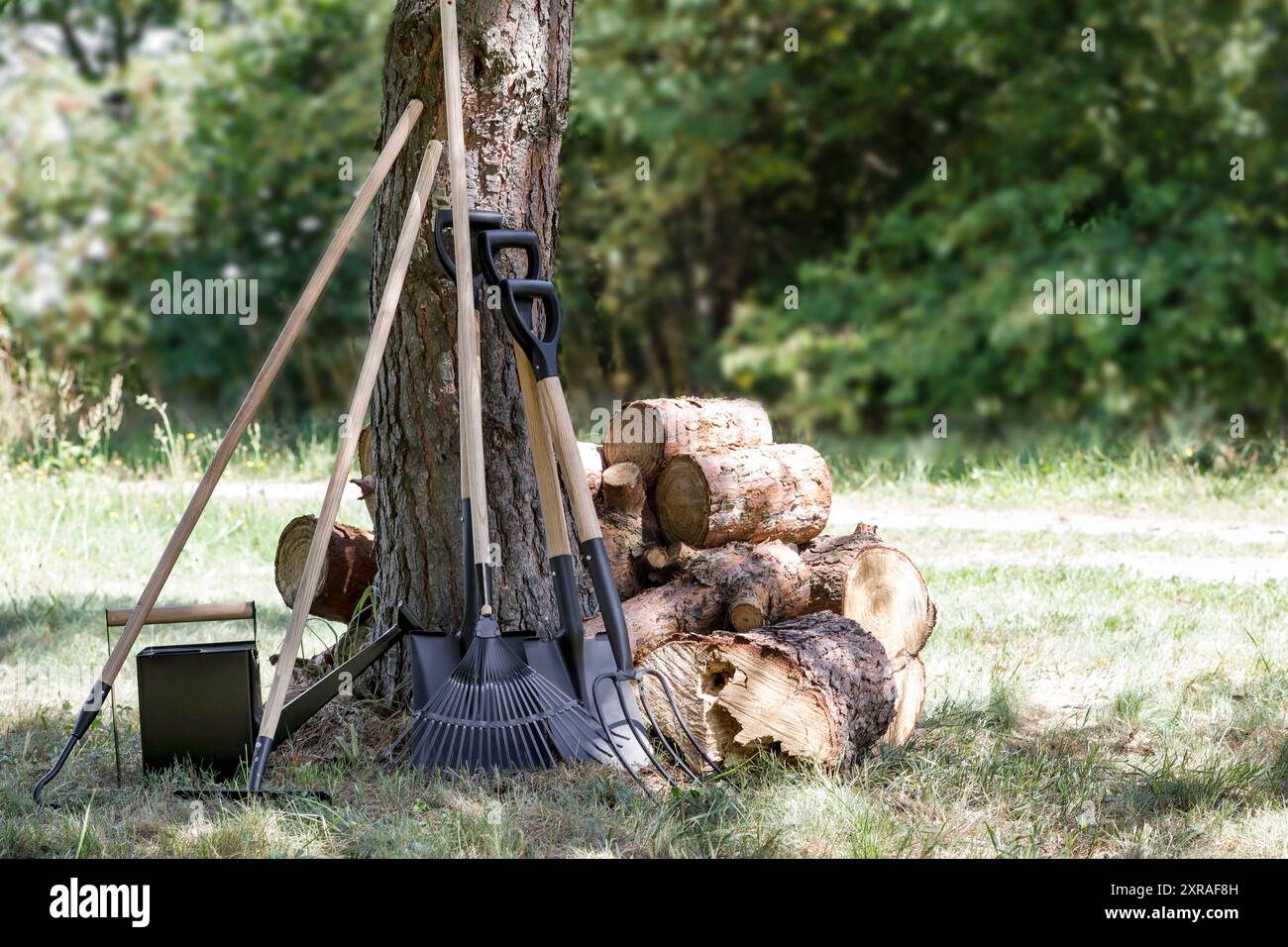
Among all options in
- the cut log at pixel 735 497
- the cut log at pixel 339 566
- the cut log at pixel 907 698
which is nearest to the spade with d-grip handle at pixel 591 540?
the cut log at pixel 907 698

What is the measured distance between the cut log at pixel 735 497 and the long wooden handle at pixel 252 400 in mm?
1113

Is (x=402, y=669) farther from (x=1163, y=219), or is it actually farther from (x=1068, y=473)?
(x=1163, y=219)

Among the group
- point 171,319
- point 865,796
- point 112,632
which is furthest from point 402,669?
point 171,319

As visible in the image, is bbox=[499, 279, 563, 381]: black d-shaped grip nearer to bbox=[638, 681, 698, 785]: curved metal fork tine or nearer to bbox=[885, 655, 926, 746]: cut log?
bbox=[638, 681, 698, 785]: curved metal fork tine

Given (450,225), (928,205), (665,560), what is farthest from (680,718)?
(928,205)

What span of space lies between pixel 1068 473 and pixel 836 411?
3572 millimetres

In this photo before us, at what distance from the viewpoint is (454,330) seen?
3090 mm

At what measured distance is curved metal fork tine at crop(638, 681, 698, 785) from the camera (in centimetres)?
272

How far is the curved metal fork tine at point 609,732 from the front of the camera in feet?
8.67

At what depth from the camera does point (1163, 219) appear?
9.91 m

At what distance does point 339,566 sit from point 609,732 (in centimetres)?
122

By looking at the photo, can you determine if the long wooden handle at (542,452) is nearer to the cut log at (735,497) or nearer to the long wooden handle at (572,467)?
the long wooden handle at (572,467)

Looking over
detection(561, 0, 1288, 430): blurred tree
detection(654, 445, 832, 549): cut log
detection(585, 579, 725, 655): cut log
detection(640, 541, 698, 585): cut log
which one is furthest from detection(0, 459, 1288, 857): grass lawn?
detection(561, 0, 1288, 430): blurred tree

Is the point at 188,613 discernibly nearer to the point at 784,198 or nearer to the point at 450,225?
the point at 450,225
